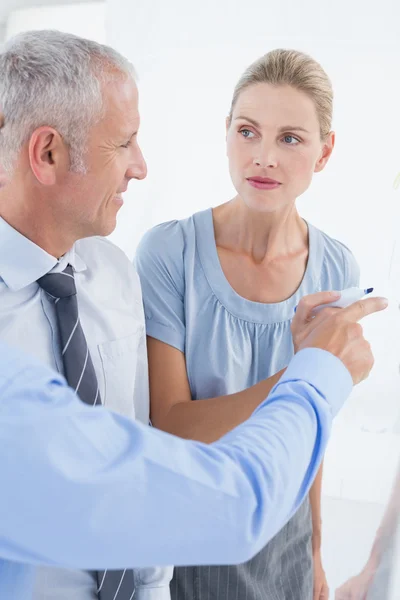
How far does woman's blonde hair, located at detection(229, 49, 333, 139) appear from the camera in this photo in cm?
156

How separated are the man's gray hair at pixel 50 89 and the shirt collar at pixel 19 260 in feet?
0.37

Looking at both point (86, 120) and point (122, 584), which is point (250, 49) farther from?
point (122, 584)

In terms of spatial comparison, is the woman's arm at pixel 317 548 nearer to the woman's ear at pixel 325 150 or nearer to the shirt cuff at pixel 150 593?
the shirt cuff at pixel 150 593

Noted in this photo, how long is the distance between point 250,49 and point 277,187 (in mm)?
1427

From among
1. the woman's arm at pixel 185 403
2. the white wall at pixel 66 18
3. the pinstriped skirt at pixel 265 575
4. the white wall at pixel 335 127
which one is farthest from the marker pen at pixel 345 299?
the white wall at pixel 66 18

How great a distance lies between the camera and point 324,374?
3.28 feet

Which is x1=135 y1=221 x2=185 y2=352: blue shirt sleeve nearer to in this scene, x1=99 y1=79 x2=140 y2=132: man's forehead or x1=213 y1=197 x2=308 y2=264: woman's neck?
x1=213 y1=197 x2=308 y2=264: woman's neck

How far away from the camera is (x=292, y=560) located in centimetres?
163

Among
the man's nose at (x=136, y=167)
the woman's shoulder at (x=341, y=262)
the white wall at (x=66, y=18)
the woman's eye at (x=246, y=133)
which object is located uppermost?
the white wall at (x=66, y=18)

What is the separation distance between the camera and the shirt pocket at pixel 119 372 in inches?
53.2

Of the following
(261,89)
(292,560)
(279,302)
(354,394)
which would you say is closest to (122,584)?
(292,560)

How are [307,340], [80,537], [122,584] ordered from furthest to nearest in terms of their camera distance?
[122,584] → [307,340] → [80,537]

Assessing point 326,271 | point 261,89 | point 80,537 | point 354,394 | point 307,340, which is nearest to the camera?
point 80,537

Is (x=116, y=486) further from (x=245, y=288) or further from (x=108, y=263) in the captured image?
(x=245, y=288)
